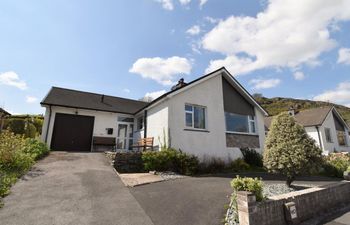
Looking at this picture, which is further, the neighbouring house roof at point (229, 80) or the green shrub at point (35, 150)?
the neighbouring house roof at point (229, 80)

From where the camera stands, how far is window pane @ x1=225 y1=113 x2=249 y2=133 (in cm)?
1513

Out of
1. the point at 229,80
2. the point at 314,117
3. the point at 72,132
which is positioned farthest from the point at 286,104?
the point at 72,132

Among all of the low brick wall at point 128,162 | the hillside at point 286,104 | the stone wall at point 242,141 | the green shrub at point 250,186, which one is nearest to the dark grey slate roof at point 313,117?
the stone wall at point 242,141

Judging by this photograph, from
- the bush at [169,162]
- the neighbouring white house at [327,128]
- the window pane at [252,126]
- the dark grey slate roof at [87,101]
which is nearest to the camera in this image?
the bush at [169,162]

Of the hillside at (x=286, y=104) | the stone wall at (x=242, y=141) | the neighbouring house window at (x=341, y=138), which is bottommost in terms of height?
the stone wall at (x=242, y=141)

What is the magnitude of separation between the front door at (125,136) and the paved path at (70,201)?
8.38m

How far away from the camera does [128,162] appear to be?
1041 cm

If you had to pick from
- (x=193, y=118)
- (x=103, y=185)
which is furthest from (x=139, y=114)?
(x=103, y=185)

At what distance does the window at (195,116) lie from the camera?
43.0ft

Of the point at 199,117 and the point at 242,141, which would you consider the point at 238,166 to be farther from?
the point at 199,117

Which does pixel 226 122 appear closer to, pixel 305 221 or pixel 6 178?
pixel 305 221

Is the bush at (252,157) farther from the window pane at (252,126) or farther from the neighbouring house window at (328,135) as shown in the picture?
the neighbouring house window at (328,135)

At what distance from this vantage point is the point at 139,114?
55.4 feet

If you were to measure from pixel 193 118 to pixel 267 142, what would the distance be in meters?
6.15
